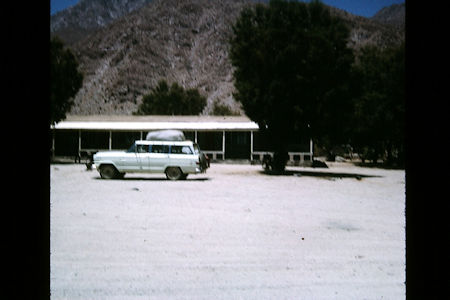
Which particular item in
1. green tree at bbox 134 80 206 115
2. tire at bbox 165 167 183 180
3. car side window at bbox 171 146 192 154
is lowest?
tire at bbox 165 167 183 180

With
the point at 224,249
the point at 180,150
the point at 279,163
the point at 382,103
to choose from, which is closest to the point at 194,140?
the point at 279,163

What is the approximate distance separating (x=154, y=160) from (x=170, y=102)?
50372 millimetres

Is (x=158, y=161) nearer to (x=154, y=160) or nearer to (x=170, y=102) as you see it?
(x=154, y=160)

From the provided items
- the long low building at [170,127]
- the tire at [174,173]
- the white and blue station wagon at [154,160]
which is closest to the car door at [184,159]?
the white and blue station wagon at [154,160]

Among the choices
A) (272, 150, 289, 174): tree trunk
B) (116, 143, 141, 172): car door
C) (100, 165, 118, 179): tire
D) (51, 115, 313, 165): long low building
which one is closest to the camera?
(116, 143, 141, 172): car door

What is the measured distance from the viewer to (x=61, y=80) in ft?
97.3

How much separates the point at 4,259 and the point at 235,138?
33.0 m

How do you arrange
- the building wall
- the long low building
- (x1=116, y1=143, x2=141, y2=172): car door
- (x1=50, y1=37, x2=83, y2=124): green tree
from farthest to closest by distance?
the building wall → the long low building → (x1=50, y1=37, x2=83, y2=124): green tree → (x1=116, y1=143, x2=141, y2=172): car door

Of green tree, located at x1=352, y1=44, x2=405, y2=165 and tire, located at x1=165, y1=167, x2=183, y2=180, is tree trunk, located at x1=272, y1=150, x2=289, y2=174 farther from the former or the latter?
tire, located at x1=165, y1=167, x2=183, y2=180

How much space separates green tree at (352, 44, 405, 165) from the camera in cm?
2766

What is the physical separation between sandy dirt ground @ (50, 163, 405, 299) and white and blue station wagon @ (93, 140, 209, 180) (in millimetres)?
5897

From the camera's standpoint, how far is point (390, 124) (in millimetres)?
27766

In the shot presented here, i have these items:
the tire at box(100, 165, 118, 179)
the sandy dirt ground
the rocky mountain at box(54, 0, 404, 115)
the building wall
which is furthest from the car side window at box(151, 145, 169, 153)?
the rocky mountain at box(54, 0, 404, 115)

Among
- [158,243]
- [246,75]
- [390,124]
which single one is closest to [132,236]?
[158,243]
